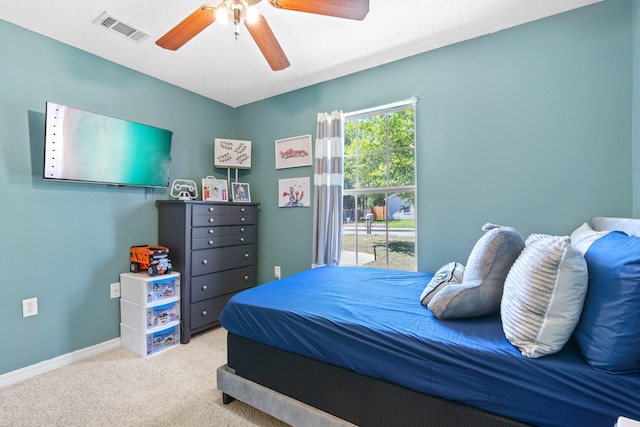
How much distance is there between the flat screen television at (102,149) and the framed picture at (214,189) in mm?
393

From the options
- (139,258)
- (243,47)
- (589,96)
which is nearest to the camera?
(589,96)

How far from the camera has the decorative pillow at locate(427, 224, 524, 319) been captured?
1288 mm

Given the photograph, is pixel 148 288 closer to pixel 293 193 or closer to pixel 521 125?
pixel 293 193

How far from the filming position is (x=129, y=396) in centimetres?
180

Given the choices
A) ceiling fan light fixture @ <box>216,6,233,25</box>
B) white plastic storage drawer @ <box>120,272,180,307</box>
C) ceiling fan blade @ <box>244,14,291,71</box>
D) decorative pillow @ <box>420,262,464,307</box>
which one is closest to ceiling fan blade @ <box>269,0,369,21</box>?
ceiling fan blade @ <box>244,14,291,71</box>

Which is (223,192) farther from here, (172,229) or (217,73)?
(217,73)

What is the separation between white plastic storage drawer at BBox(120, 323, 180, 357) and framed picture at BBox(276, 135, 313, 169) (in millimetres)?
2031

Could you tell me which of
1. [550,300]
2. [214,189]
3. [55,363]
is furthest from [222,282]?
[550,300]

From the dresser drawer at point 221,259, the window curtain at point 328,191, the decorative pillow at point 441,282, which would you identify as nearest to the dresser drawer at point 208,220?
the dresser drawer at point 221,259

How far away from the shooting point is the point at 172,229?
272cm

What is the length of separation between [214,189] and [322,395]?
2535 millimetres

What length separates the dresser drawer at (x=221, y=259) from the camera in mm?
2691

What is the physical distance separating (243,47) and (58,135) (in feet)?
5.26

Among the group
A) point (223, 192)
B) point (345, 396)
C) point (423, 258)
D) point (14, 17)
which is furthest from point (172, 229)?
point (423, 258)
